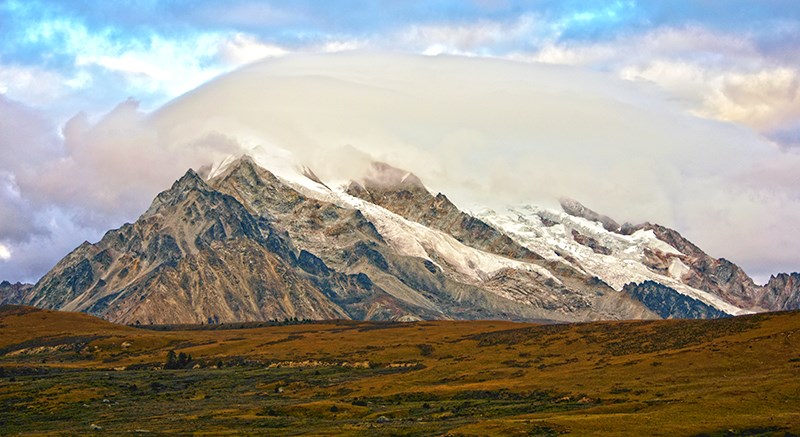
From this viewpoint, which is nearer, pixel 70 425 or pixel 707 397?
pixel 707 397

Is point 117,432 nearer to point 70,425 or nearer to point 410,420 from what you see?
point 70,425

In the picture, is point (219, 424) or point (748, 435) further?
point (219, 424)

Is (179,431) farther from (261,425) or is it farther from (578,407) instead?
(578,407)

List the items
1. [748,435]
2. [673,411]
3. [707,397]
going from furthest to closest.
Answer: [707,397] < [673,411] < [748,435]

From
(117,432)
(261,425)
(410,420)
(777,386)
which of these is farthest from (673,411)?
(117,432)

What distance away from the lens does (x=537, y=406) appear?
194 metres

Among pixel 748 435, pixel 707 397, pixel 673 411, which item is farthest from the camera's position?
pixel 707 397

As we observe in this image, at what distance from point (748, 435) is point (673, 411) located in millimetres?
20599

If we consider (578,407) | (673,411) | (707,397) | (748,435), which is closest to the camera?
(748,435)

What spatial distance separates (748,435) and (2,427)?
129983 mm

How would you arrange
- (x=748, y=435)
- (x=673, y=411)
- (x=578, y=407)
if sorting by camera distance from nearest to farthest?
(x=748, y=435)
(x=673, y=411)
(x=578, y=407)

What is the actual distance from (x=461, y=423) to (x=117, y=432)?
2275 inches

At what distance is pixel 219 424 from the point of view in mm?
187375

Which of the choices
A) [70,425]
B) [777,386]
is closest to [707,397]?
[777,386]
